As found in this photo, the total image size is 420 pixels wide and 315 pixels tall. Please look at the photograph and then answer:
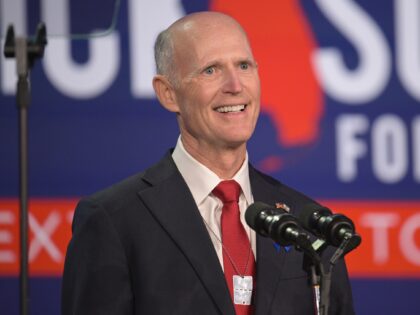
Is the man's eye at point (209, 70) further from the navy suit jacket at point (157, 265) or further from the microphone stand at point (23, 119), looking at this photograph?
the microphone stand at point (23, 119)

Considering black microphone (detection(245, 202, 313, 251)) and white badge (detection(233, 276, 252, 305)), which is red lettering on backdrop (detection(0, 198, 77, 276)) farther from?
black microphone (detection(245, 202, 313, 251))

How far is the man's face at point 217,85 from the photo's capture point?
1.87 metres

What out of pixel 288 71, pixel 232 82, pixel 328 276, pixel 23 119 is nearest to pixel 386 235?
pixel 288 71

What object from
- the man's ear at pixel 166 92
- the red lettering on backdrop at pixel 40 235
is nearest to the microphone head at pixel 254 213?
the man's ear at pixel 166 92

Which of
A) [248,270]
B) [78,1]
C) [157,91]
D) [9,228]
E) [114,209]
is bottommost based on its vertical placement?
[9,228]

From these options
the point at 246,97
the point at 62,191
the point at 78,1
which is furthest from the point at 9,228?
the point at 246,97

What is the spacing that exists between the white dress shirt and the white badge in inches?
3.4

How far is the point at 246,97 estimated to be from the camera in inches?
73.8

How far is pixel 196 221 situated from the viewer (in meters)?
1.85

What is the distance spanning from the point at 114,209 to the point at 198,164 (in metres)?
0.23

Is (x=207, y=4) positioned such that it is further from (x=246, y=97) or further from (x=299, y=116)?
(x=246, y=97)

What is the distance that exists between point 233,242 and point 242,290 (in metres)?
0.11

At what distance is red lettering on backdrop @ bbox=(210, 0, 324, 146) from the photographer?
309cm

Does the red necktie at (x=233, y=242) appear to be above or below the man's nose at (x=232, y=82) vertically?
below
